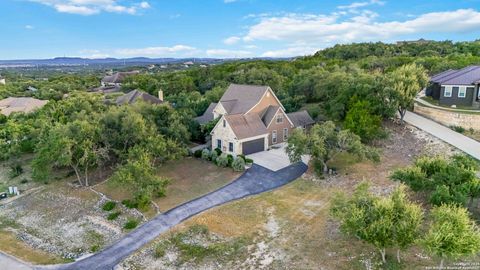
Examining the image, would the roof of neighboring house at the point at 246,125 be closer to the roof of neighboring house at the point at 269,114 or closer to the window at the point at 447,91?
the roof of neighboring house at the point at 269,114

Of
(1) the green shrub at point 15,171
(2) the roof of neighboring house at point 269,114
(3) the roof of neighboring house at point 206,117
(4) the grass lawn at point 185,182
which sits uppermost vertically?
(2) the roof of neighboring house at point 269,114

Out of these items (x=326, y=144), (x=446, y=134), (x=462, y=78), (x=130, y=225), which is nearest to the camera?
(x=130, y=225)

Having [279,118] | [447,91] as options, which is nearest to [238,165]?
[279,118]

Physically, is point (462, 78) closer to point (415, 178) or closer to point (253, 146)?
point (415, 178)

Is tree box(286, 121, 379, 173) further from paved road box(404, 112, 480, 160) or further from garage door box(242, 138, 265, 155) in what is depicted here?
paved road box(404, 112, 480, 160)

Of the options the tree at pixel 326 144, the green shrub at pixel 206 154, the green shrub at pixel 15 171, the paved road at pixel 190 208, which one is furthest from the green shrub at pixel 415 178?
the green shrub at pixel 15 171

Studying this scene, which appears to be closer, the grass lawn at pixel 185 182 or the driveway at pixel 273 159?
the grass lawn at pixel 185 182

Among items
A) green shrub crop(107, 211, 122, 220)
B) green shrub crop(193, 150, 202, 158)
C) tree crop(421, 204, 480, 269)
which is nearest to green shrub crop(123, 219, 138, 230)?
green shrub crop(107, 211, 122, 220)
